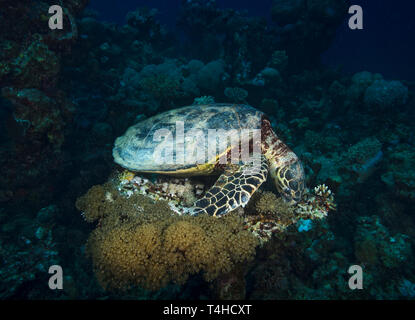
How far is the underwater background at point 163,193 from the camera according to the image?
8.98 feet

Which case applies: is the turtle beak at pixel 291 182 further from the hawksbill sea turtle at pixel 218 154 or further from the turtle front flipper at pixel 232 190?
the turtle front flipper at pixel 232 190

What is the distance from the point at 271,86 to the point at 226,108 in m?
6.95

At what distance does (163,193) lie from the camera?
161 inches

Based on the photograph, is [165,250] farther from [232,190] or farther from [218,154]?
[218,154]

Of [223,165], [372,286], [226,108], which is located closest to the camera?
[372,286]

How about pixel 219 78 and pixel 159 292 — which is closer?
pixel 159 292

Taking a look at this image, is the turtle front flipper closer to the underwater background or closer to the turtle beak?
the underwater background

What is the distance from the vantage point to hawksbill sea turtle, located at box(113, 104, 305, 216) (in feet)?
11.6

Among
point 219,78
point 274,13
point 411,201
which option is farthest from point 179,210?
point 274,13

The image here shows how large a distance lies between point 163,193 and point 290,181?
2637 mm

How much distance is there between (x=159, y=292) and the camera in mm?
2705

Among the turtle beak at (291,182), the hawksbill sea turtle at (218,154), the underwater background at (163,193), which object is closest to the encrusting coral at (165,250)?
the underwater background at (163,193)
